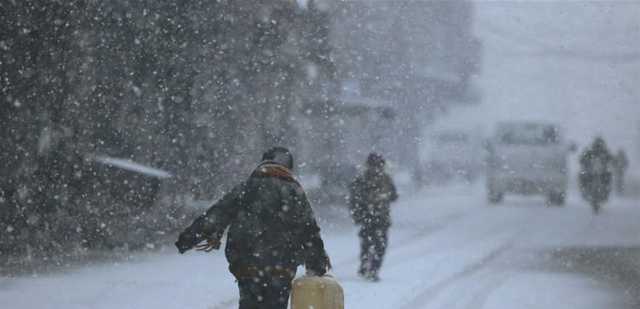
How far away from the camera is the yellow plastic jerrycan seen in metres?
4.92

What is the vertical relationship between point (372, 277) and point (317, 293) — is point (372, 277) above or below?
above

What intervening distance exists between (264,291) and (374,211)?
5.74 metres

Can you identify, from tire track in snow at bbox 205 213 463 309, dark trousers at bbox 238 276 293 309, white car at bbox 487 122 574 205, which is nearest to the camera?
dark trousers at bbox 238 276 293 309

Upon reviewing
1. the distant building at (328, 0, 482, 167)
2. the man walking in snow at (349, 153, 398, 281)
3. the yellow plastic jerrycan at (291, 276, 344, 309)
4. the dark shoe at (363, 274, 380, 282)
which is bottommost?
the yellow plastic jerrycan at (291, 276, 344, 309)

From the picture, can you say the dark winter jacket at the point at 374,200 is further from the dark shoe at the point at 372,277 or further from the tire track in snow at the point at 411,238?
the tire track in snow at the point at 411,238

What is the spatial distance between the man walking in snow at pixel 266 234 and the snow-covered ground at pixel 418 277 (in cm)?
386

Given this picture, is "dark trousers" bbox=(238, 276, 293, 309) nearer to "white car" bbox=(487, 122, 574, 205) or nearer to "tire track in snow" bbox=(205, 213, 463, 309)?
"tire track in snow" bbox=(205, 213, 463, 309)

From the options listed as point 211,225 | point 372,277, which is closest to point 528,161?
point 372,277

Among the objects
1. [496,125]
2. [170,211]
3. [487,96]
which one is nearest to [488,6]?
[487,96]

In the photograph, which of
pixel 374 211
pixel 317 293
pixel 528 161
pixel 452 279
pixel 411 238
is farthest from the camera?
pixel 528 161

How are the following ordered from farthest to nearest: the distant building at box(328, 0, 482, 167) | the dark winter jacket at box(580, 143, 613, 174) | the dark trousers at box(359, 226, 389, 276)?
the distant building at box(328, 0, 482, 167)
the dark winter jacket at box(580, 143, 613, 174)
the dark trousers at box(359, 226, 389, 276)

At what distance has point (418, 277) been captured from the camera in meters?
11.2

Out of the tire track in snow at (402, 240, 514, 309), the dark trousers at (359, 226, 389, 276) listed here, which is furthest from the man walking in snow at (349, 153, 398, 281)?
the tire track in snow at (402, 240, 514, 309)

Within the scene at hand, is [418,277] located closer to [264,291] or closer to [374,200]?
[374,200]
